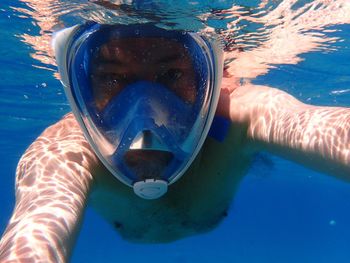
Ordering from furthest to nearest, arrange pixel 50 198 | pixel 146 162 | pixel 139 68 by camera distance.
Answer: pixel 139 68 < pixel 146 162 < pixel 50 198

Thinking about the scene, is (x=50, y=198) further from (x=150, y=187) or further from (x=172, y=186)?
(x=172, y=186)

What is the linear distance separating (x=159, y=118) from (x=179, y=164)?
1.59ft

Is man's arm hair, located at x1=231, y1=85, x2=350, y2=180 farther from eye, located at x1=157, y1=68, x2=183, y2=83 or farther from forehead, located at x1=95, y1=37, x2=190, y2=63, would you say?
forehead, located at x1=95, y1=37, x2=190, y2=63

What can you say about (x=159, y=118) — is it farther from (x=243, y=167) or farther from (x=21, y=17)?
(x=21, y=17)

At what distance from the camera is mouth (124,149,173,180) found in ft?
11.3

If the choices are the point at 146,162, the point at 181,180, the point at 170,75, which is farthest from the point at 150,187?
the point at 181,180

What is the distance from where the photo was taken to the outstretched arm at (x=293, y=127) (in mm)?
3055

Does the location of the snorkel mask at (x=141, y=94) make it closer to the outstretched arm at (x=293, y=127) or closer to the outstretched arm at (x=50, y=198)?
the outstretched arm at (x=50, y=198)

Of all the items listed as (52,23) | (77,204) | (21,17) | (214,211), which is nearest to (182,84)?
(77,204)

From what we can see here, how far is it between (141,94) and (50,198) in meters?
1.33

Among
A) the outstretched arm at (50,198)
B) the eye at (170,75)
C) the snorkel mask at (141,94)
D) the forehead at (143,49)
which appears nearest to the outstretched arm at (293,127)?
the snorkel mask at (141,94)

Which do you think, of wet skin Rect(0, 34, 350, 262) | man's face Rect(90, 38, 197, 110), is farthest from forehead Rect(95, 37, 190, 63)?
wet skin Rect(0, 34, 350, 262)

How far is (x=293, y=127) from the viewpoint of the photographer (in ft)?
11.2

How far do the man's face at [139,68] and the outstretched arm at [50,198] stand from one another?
0.60 metres
